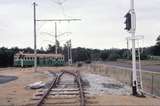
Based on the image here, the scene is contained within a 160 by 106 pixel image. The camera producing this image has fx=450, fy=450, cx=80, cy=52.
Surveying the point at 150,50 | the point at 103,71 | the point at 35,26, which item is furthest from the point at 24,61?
the point at 150,50

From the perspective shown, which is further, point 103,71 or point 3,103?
Result: point 103,71

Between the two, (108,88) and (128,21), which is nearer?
(128,21)

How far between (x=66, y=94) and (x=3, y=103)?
→ 13.7ft

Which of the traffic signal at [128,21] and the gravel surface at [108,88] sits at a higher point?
the traffic signal at [128,21]

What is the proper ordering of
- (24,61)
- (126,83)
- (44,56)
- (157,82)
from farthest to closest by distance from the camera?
(44,56) < (24,61) < (126,83) < (157,82)

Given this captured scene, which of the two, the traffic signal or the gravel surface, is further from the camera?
the gravel surface

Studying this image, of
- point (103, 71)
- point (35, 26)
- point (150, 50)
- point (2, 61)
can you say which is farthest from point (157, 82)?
point (150, 50)

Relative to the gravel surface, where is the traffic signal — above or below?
above

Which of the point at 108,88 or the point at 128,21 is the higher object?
the point at 128,21

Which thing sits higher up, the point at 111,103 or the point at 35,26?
the point at 35,26

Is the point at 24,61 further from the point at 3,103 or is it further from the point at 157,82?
A: the point at 3,103

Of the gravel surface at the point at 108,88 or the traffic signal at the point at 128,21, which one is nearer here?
the traffic signal at the point at 128,21

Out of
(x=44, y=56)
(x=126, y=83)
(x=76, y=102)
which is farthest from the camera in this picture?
(x=44, y=56)

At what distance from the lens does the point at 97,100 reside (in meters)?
20.0
